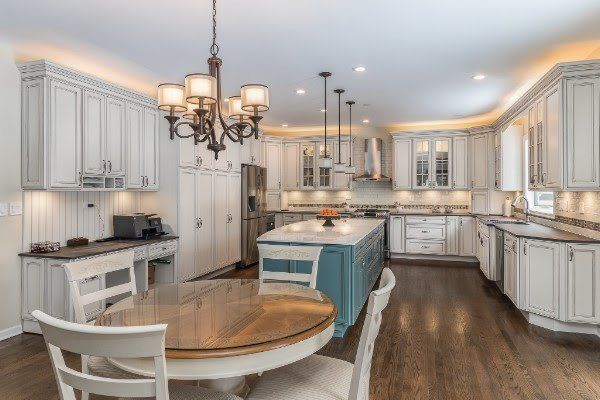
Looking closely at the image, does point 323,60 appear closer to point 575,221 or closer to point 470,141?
point 575,221

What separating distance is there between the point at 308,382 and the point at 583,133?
11.3 feet

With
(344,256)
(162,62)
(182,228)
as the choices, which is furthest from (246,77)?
(344,256)

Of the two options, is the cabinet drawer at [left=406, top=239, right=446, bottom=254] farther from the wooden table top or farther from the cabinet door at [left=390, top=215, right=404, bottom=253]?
the wooden table top

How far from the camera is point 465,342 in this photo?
11.3 feet

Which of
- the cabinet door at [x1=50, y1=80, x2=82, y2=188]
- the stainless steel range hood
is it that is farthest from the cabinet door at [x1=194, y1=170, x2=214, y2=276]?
the stainless steel range hood

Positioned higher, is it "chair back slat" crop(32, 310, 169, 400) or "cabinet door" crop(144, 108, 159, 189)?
"cabinet door" crop(144, 108, 159, 189)

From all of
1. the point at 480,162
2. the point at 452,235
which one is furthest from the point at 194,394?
the point at 480,162

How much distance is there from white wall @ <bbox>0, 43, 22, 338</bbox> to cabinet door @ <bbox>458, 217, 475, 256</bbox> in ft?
21.3

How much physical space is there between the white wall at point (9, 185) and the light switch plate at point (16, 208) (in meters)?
0.04

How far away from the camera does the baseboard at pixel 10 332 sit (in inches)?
140

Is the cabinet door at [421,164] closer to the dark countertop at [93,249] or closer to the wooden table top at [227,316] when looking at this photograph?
the dark countertop at [93,249]

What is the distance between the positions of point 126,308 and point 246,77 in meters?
3.39

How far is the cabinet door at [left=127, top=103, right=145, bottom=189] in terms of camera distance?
4.57 metres

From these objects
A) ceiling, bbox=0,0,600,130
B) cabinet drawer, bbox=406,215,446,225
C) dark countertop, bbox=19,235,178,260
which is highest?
ceiling, bbox=0,0,600,130
